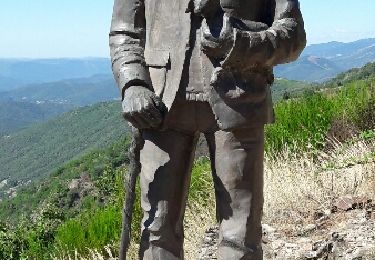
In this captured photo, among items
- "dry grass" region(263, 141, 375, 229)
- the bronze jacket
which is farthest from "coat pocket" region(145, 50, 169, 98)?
"dry grass" region(263, 141, 375, 229)

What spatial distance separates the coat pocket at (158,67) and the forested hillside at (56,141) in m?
85.8

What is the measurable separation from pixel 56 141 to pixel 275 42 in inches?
4701

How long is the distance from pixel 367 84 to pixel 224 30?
961 cm

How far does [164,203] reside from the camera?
125 inches

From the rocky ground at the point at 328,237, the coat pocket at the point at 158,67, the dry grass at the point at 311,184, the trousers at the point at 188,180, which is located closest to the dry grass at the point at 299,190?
the dry grass at the point at 311,184

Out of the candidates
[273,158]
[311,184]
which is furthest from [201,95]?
[273,158]

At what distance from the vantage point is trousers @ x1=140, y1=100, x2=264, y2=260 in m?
3.07

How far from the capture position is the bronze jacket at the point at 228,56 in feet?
9.52

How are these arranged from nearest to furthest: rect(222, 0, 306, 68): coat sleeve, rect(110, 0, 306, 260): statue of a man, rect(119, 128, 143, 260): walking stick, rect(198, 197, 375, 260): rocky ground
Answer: rect(222, 0, 306, 68): coat sleeve < rect(110, 0, 306, 260): statue of a man < rect(119, 128, 143, 260): walking stick < rect(198, 197, 375, 260): rocky ground

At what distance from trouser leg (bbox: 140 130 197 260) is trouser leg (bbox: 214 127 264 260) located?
0.17 metres

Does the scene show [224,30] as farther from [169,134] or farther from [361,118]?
[361,118]

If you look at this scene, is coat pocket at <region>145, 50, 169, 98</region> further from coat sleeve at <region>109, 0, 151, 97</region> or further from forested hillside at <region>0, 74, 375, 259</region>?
forested hillside at <region>0, 74, 375, 259</region>

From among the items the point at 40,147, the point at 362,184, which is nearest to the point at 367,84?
the point at 362,184

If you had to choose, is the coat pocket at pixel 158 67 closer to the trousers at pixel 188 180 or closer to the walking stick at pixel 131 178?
the trousers at pixel 188 180
